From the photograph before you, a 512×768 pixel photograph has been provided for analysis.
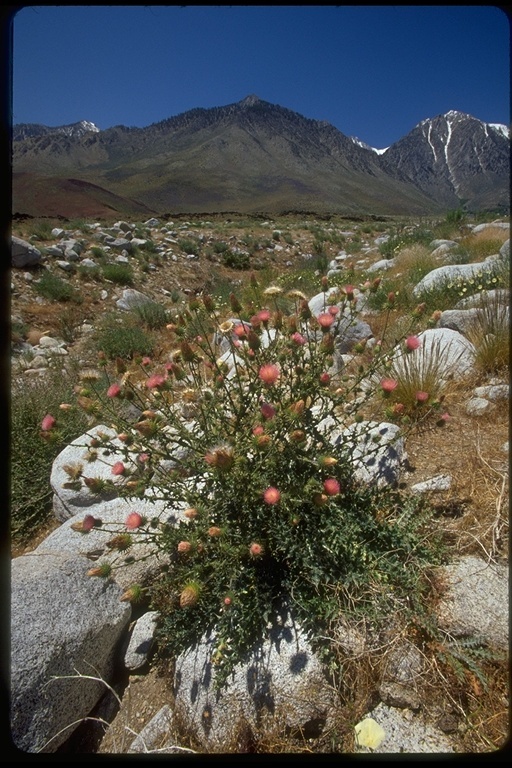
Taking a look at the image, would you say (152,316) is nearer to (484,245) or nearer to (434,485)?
(434,485)

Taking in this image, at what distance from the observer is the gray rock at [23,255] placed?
7652 mm

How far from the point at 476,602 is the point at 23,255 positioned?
9.06 m

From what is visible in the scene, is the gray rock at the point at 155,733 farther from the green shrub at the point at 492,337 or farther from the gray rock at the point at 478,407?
→ the green shrub at the point at 492,337

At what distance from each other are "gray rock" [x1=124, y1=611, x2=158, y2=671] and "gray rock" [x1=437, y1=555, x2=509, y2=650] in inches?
52.9

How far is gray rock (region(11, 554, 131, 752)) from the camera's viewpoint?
1.46 m

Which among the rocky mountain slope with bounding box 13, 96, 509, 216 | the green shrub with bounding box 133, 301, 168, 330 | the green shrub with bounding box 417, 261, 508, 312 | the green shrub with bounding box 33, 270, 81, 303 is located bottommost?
the green shrub with bounding box 133, 301, 168, 330

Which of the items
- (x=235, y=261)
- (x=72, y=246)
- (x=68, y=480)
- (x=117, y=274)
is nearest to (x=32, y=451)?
(x=68, y=480)

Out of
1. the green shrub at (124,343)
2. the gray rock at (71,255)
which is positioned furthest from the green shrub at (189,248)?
the green shrub at (124,343)

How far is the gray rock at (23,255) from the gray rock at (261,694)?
8.37 meters

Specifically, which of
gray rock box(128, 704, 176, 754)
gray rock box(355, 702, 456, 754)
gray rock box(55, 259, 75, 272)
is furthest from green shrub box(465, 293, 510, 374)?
gray rock box(55, 259, 75, 272)

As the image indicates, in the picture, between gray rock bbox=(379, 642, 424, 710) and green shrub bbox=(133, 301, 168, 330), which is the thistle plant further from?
green shrub bbox=(133, 301, 168, 330)

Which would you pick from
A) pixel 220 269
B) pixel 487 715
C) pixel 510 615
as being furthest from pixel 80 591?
pixel 220 269

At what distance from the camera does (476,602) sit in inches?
63.0

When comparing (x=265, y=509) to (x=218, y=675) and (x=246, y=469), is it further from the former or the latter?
(x=218, y=675)
